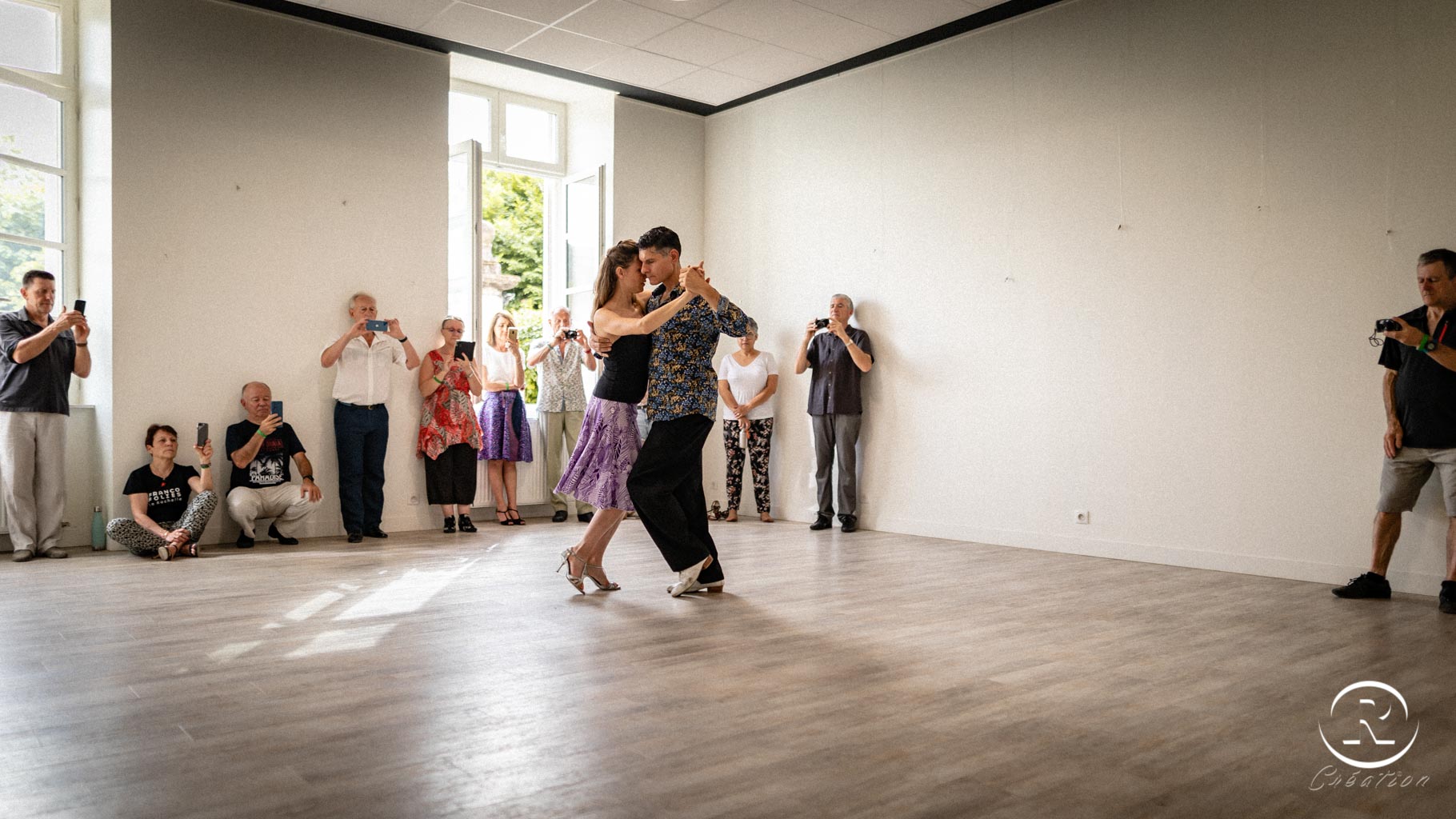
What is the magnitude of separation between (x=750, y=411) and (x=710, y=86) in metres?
2.54

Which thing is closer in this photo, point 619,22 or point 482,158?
point 619,22

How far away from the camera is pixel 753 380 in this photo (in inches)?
308

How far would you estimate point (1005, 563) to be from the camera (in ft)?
18.2

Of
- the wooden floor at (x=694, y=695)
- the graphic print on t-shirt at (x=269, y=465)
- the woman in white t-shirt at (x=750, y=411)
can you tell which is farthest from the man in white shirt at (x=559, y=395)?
the wooden floor at (x=694, y=695)

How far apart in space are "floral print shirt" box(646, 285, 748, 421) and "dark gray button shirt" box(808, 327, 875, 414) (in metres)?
3.04

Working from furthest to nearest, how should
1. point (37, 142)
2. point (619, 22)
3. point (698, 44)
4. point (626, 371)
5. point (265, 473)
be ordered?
point (698, 44), point (619, 22), point (265, 473), point (37, 142), point (626, 371)

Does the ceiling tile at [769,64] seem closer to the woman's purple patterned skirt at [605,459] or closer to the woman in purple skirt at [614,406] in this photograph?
the woman in purple skirt at [614,406]

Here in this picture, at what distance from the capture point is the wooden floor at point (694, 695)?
2137mm

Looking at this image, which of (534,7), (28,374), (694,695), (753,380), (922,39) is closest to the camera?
(694,695)

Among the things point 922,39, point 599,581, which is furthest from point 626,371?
point 922,39

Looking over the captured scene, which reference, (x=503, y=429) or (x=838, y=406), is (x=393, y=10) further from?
(x=838, y=406)

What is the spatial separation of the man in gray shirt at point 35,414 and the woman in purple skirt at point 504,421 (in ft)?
8.55

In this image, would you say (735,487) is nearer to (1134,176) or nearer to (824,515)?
(824,515)

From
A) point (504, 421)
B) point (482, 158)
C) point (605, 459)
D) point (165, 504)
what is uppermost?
point (482, 158)
